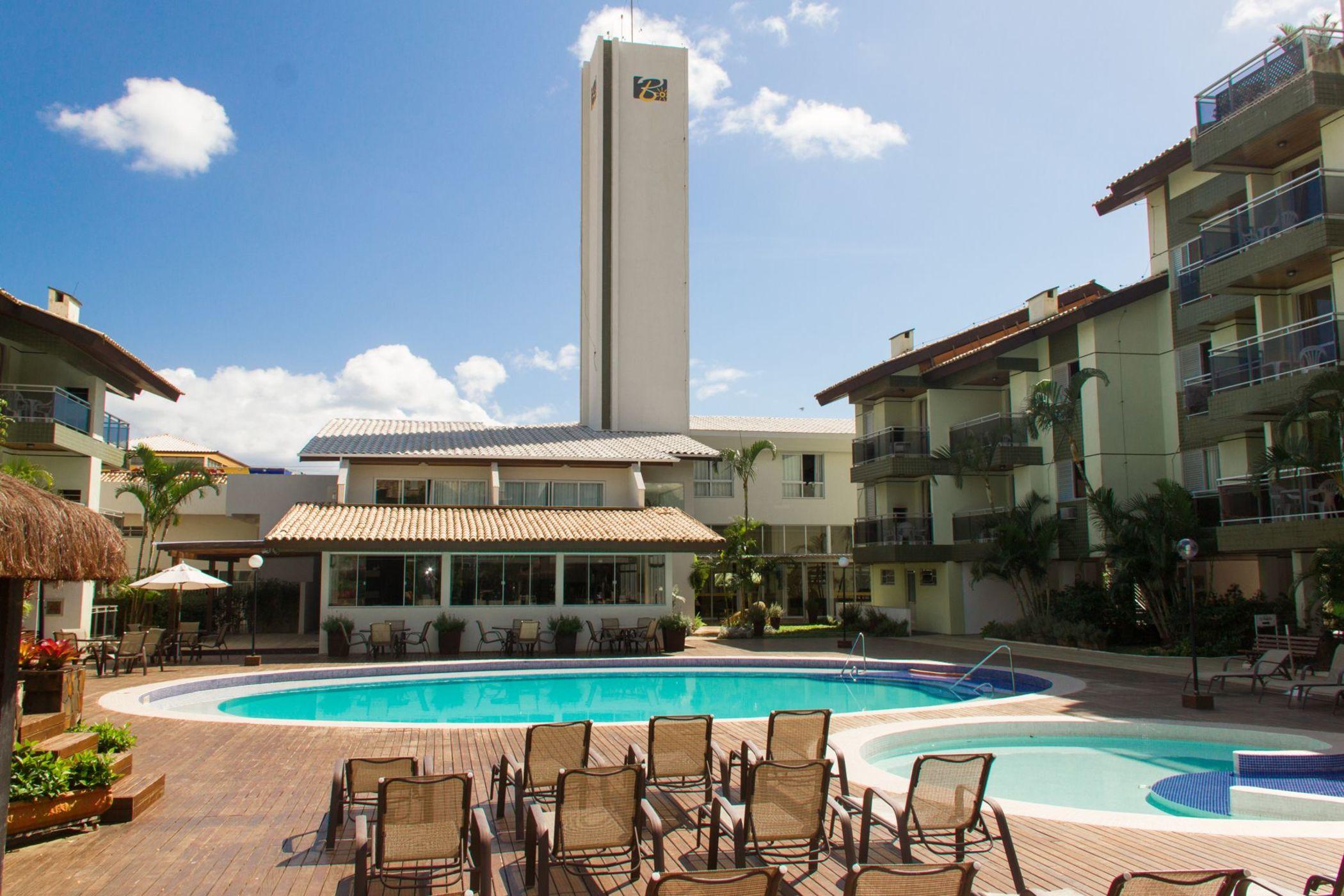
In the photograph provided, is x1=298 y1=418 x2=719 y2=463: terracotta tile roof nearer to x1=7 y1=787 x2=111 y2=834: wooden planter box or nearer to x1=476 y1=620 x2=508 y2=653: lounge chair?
x1=476 y1=620 x2=508 y2=653: lounge chair

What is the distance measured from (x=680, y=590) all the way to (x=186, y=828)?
2362 centimetres

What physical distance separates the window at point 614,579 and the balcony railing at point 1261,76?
1669cm

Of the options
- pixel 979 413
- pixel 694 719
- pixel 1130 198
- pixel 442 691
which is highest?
pixel 1130 198

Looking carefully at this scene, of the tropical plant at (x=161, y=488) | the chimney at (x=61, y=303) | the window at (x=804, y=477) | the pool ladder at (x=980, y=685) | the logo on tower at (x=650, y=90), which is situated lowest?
the pool ladder at (x=980, y=685)

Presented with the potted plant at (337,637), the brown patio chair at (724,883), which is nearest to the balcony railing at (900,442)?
the potted plant at (337,637)

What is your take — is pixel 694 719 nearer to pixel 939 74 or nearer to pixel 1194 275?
pixel 939 74

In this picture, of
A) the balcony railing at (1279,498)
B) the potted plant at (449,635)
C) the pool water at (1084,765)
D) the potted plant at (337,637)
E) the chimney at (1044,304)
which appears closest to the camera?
the pool water at (1084,765)

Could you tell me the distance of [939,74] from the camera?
17.1 meters

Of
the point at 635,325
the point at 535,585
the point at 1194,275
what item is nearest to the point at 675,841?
the point at 535,585

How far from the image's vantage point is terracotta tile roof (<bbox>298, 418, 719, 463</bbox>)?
28.4m

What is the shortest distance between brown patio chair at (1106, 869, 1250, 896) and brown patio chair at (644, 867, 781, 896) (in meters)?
1.44

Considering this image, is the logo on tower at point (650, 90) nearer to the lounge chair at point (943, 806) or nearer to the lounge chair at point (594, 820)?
the lounge chair at point (943, 806)

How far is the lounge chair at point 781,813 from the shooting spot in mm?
6434

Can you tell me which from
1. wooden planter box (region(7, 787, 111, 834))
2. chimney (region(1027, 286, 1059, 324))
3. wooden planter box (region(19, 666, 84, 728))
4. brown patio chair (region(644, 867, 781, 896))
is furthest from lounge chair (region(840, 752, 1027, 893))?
chimney (region(1027, 286, 1059, 324))
